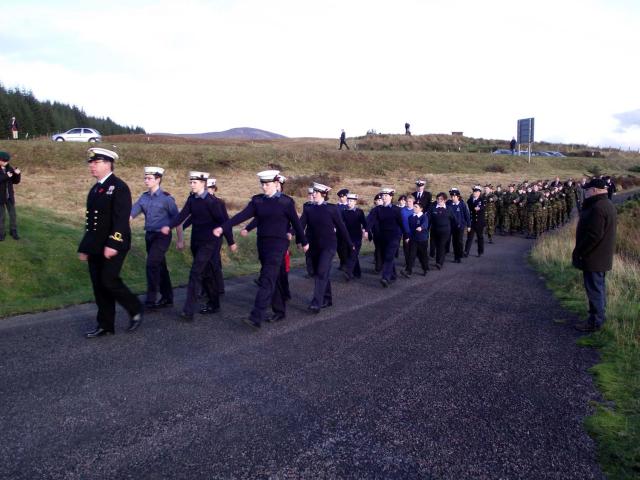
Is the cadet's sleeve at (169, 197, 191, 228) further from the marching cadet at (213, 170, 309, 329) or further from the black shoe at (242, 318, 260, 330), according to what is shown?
the black shoe at (242, 318, 260, 330)

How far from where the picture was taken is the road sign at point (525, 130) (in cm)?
5084

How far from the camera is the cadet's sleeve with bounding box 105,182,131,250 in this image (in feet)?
21.3

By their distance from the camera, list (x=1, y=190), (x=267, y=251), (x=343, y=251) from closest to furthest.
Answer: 1. (x=267, y=251)
2. (x=1, y=190)
3. (x=343, y=251)

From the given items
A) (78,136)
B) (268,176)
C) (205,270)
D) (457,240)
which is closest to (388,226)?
(457,240)

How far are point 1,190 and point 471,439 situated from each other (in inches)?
415

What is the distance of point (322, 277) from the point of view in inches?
339

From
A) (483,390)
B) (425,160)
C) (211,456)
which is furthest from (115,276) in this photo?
(425,160)

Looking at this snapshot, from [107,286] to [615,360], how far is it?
6136 mm

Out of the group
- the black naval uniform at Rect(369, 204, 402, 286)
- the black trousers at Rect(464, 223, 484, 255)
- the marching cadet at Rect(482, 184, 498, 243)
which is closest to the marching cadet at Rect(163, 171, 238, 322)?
the black naval uniform at Rect(369, 204, 402, 286)

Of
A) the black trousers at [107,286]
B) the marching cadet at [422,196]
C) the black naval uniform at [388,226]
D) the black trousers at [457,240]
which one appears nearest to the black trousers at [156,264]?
the black trousers at [107,286]

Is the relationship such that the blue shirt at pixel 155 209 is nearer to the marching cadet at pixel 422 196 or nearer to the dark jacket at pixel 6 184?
the dark jacket at pixel 6 184

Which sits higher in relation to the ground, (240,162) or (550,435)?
(240,162)

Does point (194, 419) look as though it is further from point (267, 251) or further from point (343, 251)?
point (343, 251)

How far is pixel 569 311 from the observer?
8.68 metres
